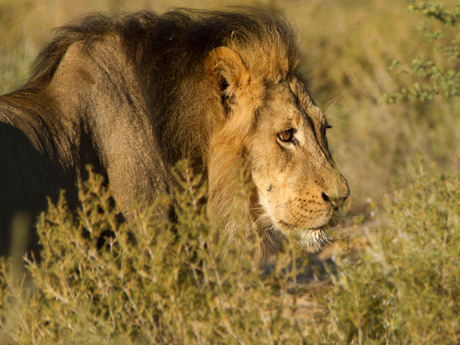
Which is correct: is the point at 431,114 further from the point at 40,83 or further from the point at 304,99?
the point at 40,83

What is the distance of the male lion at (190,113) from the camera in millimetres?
3512

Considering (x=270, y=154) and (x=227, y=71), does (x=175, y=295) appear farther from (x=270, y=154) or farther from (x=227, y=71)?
(x=227, y=71)

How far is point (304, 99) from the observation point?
392 centimetres

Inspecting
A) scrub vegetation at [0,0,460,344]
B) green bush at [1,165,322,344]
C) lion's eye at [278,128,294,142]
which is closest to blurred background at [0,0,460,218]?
lion's eye at [278,128,294,142]

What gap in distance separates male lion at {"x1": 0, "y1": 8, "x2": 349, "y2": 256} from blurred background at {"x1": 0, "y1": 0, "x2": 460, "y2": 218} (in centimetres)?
104

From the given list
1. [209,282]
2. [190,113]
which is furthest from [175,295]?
[190,113]

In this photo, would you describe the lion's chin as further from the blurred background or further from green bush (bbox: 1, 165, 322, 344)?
the blurred background

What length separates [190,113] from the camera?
3.71 m

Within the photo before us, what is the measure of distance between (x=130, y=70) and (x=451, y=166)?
5.22 m

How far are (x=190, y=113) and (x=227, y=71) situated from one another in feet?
1.28

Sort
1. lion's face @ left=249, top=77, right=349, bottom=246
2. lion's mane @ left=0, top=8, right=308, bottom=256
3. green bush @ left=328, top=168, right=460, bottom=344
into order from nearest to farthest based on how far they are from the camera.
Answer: green bush @ left=328, top=168, right=460, bottom=344
lion's mane @ left=0, top=8, right=308, bottom=256
lion's face @ left=249, top=77, right=349, bottom=246

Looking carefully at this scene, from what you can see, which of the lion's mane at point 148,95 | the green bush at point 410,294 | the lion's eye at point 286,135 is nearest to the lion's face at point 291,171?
the lion's eye at point 286,135

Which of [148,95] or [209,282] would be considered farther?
[148,95]

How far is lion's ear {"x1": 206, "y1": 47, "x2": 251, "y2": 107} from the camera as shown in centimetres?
369
